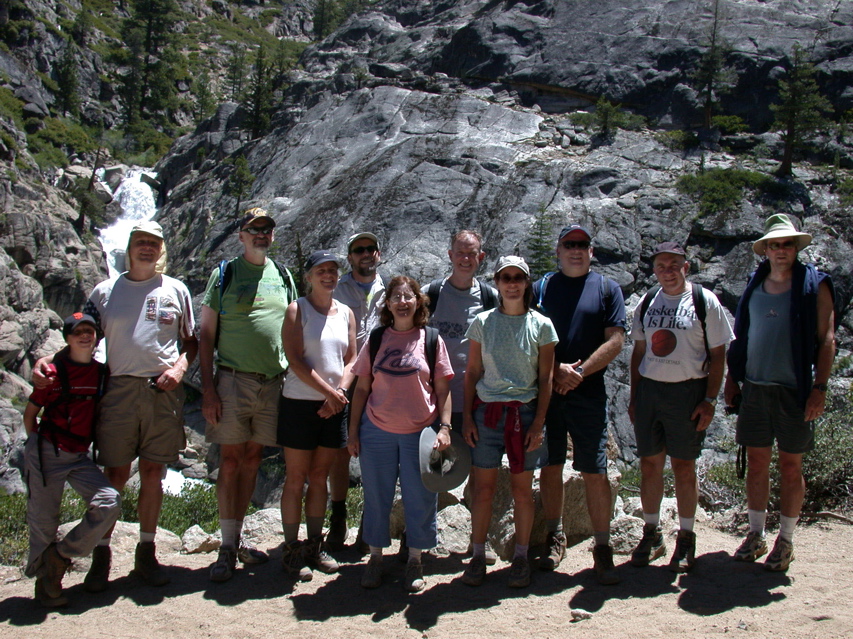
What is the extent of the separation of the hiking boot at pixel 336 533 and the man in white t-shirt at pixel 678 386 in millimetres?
2442

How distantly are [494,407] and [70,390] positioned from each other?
2969 mm

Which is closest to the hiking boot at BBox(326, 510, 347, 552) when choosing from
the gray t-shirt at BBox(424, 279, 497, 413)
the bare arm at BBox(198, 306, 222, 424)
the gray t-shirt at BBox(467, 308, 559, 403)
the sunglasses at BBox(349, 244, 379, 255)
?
the bare arm at BBox(198, 306, 222, 424)

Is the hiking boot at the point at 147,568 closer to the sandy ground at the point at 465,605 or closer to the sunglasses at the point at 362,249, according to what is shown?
the sandy ground at the point at 465,605

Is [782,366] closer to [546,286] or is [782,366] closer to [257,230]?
[546,286]

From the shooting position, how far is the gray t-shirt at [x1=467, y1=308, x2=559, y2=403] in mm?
4352

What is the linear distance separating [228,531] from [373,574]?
1.19m

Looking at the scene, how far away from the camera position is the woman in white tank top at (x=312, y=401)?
181 inches

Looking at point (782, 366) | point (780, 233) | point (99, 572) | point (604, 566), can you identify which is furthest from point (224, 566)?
point (780, 233)

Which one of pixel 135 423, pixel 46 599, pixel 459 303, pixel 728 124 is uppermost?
pixel 728 124

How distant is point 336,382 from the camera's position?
4.73 meters

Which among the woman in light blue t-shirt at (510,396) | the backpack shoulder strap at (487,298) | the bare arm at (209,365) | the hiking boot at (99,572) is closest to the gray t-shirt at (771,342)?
the woman in light blue t-shirt at (510,396)

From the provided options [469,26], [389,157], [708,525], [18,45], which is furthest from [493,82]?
[18,45]

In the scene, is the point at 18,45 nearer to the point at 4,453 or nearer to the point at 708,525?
the point at 4,453

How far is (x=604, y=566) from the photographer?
14.8 feet
